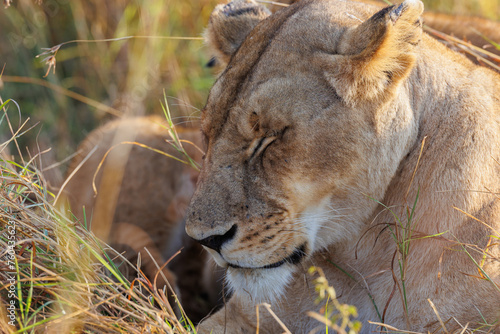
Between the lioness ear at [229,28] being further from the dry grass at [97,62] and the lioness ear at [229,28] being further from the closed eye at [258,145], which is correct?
the dry grass at [97,62]

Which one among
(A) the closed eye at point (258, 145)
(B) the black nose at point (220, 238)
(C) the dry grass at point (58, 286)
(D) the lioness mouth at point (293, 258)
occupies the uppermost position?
(A) the closed eye at point (258, 145)

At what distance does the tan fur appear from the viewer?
3.14 m

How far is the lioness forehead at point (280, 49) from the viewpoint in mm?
2020

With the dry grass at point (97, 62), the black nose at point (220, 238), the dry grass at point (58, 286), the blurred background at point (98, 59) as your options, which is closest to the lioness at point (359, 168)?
the black nose at point (220, 238)

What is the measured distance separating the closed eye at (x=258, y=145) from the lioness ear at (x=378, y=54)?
0.27m

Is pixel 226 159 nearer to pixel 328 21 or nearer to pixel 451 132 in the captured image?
pixel 328 21

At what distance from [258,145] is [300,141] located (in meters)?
0.14

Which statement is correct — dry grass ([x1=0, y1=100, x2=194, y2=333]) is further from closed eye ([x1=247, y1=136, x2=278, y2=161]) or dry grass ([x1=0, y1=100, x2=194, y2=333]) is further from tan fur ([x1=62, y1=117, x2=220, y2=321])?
tan fur ([x1=62, y1=117, x2=220, y2=321])

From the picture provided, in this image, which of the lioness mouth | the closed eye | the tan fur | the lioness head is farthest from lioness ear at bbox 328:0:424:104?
the tan fur

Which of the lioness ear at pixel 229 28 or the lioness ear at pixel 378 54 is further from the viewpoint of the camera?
the lioness ear at pixel 229 28

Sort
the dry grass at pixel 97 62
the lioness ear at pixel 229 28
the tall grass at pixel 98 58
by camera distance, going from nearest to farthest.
Result: the lioness ear at pixel 229 28, the dry grass at pixel 97 62, the tall grass at pixel 98 58

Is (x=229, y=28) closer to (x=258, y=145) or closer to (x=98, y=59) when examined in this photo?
(x=258, y=145)

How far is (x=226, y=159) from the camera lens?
6.63ft

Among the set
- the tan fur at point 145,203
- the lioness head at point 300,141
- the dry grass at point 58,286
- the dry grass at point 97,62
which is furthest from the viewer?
the dry grass at point 97,62
